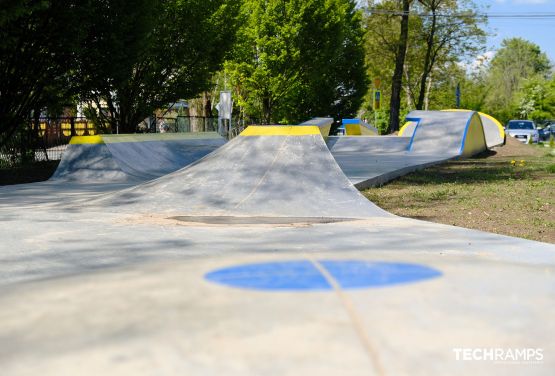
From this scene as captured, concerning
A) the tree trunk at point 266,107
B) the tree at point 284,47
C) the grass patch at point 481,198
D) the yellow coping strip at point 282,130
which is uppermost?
the tree at point 284,47

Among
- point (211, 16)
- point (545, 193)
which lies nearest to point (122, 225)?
point (545, 193)

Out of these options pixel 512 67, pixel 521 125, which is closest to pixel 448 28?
pixel 521 125

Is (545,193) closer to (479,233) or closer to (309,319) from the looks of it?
(479,233)

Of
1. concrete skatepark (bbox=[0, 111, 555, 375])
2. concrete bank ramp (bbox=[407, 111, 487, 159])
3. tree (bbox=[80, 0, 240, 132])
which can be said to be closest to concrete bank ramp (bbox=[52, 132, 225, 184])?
tree (bbox=[80, 0, 240, 132])

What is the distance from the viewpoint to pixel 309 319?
4.38 m

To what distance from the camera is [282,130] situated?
12.4 m

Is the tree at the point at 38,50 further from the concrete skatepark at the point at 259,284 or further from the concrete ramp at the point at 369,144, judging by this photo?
the concrete ramp at the point at 369,144

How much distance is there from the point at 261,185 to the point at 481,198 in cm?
425

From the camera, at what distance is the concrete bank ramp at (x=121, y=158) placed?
1648 cm

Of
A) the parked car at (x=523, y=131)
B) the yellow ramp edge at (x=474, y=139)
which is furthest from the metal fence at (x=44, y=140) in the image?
the parked car at (x=523, y=131)

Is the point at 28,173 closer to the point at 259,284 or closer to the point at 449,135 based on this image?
the point at 259,284

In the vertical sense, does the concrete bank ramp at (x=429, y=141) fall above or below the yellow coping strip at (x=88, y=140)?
below

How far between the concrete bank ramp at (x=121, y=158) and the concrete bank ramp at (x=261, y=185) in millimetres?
4796

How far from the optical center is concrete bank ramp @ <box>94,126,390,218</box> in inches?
397
